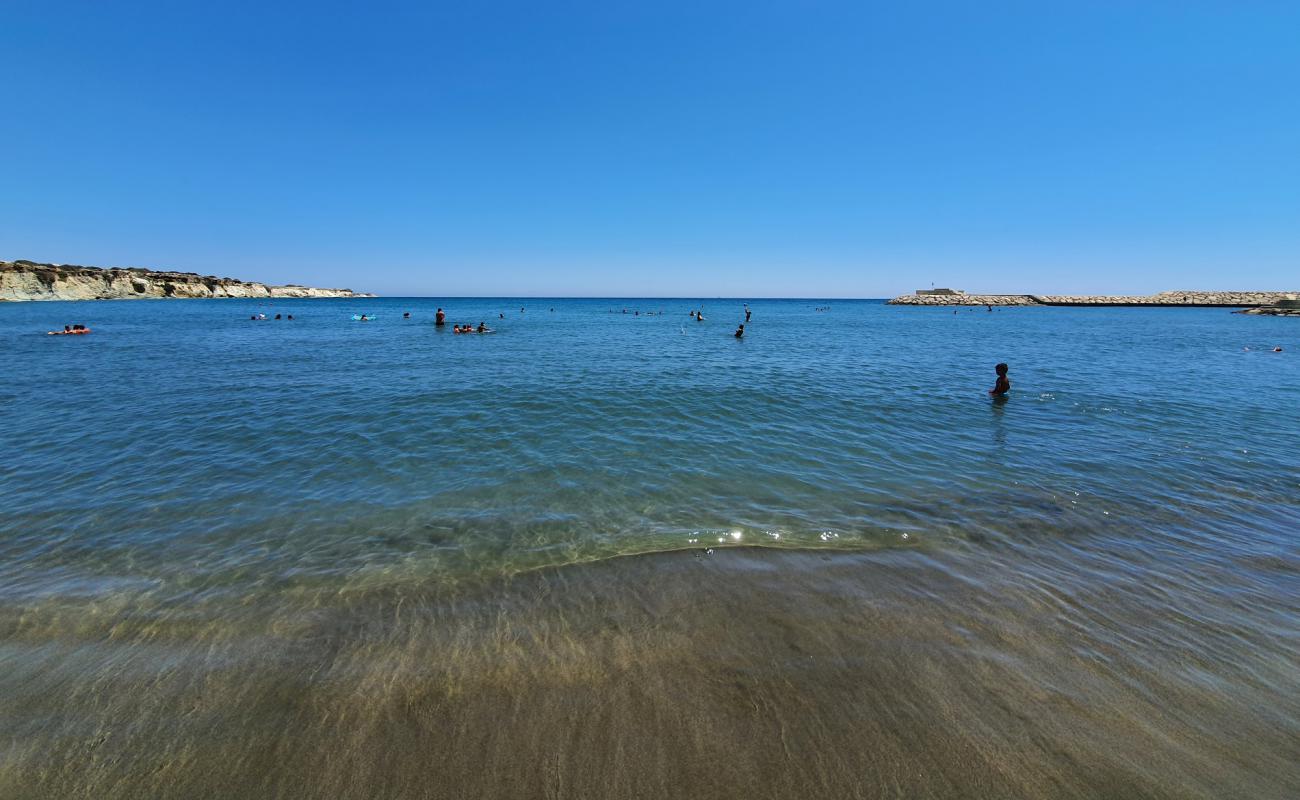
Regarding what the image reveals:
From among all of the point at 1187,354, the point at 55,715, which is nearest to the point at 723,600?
the point at 55,715

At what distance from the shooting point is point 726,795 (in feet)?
10.7

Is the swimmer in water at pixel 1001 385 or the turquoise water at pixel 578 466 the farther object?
the swimmer in water at pixel 1001 385

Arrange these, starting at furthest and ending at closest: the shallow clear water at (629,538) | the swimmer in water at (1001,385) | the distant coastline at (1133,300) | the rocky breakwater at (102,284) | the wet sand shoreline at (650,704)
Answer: the distant coastline at (1133,300), the rocky breakwater at (102,284), the swimmer in water at (1001,385), the shallow clear water at (629,538), the wet sand shoreline at (650,704)

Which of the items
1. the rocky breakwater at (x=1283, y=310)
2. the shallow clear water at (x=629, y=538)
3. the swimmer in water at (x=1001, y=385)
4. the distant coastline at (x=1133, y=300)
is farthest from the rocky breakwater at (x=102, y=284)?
the rocky breakwater at (x=1283, y=310)

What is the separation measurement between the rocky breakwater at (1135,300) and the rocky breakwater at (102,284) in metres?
183

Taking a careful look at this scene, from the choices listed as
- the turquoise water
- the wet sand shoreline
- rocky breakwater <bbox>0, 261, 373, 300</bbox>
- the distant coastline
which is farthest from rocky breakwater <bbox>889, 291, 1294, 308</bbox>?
rocky breakwater <bbox>0, 261, 373, 300</bbox>

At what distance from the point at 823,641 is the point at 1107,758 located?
2.05m

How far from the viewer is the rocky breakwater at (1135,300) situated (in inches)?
4375

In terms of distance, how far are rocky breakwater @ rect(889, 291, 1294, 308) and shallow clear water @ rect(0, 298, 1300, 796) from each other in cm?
13731

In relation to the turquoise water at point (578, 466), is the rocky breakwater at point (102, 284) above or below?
above

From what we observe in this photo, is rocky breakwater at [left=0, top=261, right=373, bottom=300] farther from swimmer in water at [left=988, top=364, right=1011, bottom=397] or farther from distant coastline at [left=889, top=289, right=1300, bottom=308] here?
distant coastline at [left=889, top=289, right=1300, bottom=308]

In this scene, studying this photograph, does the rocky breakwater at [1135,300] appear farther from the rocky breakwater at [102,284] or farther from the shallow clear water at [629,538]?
the rocky breakwater at [102,284]

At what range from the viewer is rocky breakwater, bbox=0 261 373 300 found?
76250 mm

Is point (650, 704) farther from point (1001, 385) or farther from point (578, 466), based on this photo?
point (1001, 385)
